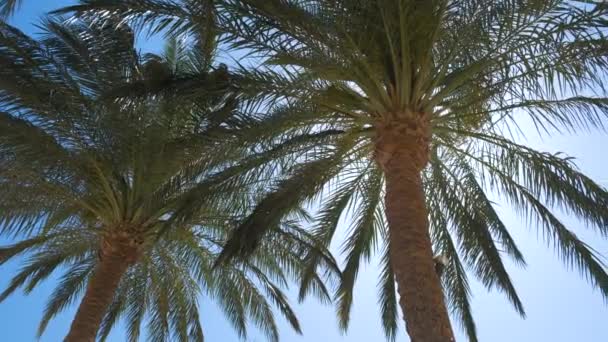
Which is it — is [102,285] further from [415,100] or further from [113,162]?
[415,100]

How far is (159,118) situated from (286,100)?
206 cm

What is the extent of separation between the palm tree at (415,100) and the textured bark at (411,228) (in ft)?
0.05

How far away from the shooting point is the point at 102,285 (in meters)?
9.71

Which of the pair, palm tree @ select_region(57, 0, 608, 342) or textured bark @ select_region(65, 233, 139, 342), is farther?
textured bark @ select_region(65, 233, 139, 342)

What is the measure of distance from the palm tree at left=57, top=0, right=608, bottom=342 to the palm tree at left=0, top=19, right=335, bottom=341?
78cm

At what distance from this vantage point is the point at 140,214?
33.2 feet

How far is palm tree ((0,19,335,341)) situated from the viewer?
8508 millimetres

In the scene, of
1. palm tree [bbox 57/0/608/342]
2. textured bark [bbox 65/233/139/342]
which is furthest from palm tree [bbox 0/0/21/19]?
textured bark [bbox 65/233/139/342]

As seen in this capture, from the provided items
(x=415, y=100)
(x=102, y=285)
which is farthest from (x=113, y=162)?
(x=415, y=100)

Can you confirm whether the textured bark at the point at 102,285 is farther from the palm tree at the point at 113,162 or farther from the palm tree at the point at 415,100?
the palm tree at the point at 415,100

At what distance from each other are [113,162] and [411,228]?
4941 millimetres

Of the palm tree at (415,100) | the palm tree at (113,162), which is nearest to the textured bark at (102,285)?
the palm tree at (113,162)

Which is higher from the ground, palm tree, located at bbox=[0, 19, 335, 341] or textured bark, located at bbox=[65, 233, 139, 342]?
palm tree, located at bbox=[0, 19, 335, 341]

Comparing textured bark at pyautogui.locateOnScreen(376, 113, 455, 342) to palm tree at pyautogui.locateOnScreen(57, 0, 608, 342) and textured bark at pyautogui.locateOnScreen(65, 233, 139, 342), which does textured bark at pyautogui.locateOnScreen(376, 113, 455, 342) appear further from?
textured bark at pyautogui.locateOnScreen(65, 233, 139, 342)
